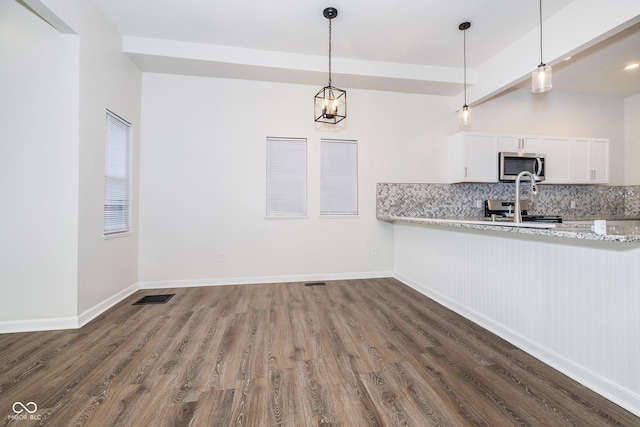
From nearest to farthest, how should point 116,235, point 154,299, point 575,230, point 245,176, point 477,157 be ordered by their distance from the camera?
point 575,230 < point 116,235 < point 154,299 < point 245,176 < point 477,157

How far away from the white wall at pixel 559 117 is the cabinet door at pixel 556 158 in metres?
0.35

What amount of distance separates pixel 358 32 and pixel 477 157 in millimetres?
2554

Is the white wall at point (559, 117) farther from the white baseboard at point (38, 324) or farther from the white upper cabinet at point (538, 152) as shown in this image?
the white baseboard at point (38, 324)

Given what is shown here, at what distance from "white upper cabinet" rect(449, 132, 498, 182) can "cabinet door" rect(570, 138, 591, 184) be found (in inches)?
53.9

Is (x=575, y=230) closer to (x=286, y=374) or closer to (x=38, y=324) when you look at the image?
(x=286, y=374)

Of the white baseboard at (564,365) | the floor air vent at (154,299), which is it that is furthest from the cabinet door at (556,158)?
the floor air vent at (154,299)

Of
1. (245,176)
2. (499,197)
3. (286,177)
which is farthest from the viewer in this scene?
(499,197)

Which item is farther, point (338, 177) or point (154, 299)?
point (338, 177)

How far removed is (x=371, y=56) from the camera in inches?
144

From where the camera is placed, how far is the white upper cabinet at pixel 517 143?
425 cm

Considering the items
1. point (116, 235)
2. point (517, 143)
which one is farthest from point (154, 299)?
point (517, 143)

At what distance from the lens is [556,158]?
435 centimetres

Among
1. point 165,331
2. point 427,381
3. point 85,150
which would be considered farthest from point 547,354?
point 85,150

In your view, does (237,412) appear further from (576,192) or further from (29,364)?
(576,192)
